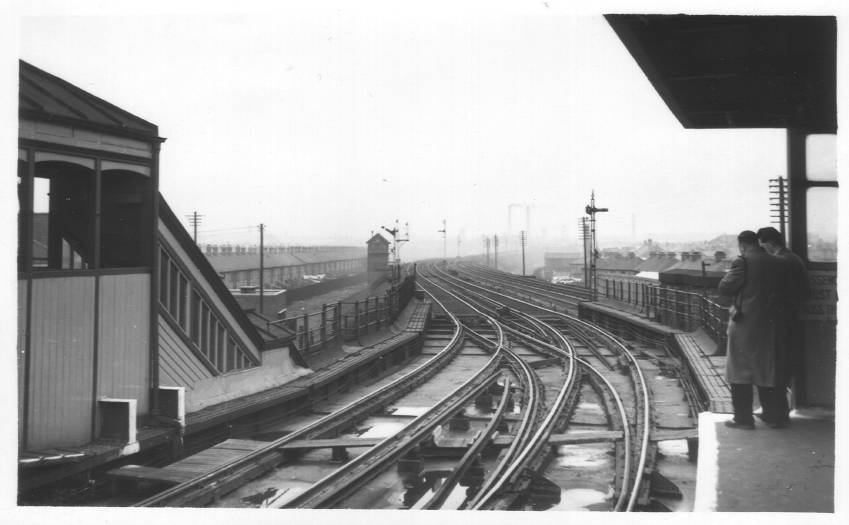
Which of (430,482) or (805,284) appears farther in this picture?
(430,482)

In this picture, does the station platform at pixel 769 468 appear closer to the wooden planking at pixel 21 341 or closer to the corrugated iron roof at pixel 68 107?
the wooden planking at pixel 21 341

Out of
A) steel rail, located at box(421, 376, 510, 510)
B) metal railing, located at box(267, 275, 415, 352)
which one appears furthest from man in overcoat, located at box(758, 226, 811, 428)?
metal railing, located at box(267, 275, 415, 352)

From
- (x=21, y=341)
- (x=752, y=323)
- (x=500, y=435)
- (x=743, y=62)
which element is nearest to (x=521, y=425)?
(x=500, y=435)

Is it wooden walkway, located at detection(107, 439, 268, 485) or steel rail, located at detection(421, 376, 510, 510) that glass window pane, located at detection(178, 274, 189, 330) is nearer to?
wooden walkway, located at detection(107, 439, 268, 485)

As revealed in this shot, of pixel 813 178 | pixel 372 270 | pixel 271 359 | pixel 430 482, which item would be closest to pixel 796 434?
pixel 813 178

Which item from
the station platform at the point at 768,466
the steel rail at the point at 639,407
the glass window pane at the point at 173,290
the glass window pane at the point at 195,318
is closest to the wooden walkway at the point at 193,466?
the glass window pane at the point at 195,318

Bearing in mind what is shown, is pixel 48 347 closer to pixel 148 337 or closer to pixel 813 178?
pixel 148 337
